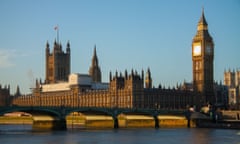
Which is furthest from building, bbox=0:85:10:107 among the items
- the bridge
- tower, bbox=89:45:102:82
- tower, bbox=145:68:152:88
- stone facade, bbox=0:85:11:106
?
the bridge

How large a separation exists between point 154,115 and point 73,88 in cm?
5689

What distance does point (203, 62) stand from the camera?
143000mm

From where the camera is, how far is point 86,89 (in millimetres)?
156750

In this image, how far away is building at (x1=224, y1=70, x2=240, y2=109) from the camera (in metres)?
155

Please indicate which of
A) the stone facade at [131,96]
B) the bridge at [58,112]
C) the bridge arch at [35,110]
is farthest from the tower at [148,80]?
the bridge arch at [35,110]

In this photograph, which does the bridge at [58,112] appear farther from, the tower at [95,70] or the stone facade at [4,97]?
the stone facade at [4,97]

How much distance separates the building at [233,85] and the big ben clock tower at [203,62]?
31.2 ft

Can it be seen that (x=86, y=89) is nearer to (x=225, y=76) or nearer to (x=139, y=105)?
(x=139, y=105)

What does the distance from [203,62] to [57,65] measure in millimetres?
65703

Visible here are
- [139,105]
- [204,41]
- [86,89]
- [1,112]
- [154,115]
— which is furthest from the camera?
[86,89]

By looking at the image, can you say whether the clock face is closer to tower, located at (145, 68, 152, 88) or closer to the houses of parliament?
the houses of parliament

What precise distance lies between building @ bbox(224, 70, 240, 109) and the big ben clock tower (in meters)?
9.52

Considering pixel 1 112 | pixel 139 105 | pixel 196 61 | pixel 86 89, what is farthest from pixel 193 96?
pixel 1 112

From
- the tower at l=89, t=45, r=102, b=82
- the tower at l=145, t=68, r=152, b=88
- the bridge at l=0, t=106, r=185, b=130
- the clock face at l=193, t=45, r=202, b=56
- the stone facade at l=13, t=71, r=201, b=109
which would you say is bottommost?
the bridge at l=0, t=106, r=185, b=130
